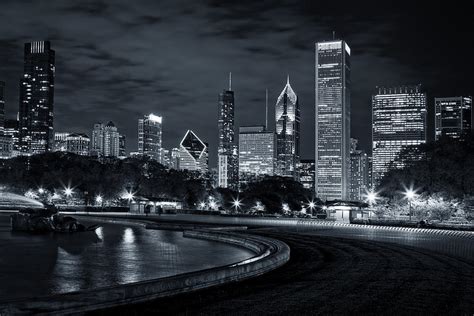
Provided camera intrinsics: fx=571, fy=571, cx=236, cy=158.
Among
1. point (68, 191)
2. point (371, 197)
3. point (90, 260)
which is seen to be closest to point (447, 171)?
point (371, 197)

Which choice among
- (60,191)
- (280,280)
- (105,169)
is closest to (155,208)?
(60,191)

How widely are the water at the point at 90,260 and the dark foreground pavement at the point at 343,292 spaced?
2778 millimetres

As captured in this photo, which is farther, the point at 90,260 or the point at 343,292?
the point at 90,260

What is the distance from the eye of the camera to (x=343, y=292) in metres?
13.9

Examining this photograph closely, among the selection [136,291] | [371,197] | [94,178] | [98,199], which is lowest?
[136,291]

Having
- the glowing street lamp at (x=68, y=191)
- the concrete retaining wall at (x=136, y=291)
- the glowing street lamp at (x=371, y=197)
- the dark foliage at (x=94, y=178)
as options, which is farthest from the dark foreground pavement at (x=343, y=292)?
the dark foliage at (x=94, y=178)

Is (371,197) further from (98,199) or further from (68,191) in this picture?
(98,199)

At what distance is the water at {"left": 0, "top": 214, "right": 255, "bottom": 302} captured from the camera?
47.4 ft

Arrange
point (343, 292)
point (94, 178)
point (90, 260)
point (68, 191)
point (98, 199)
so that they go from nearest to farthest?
1. point (343, 292)
2. point (90, 260)
3. point (68, 191)
4. point (94, 178)
5. point (98, 199)

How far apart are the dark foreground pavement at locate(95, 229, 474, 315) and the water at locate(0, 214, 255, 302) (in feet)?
9.12

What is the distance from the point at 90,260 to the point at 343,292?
9.42 meters

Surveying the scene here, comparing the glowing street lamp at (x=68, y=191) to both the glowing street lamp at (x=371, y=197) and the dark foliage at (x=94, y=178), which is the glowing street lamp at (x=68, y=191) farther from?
the glowing street lamp at (x=371, y=197)

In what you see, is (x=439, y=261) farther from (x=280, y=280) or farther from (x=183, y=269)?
(x=183, y=269)

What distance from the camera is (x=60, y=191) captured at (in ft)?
360
